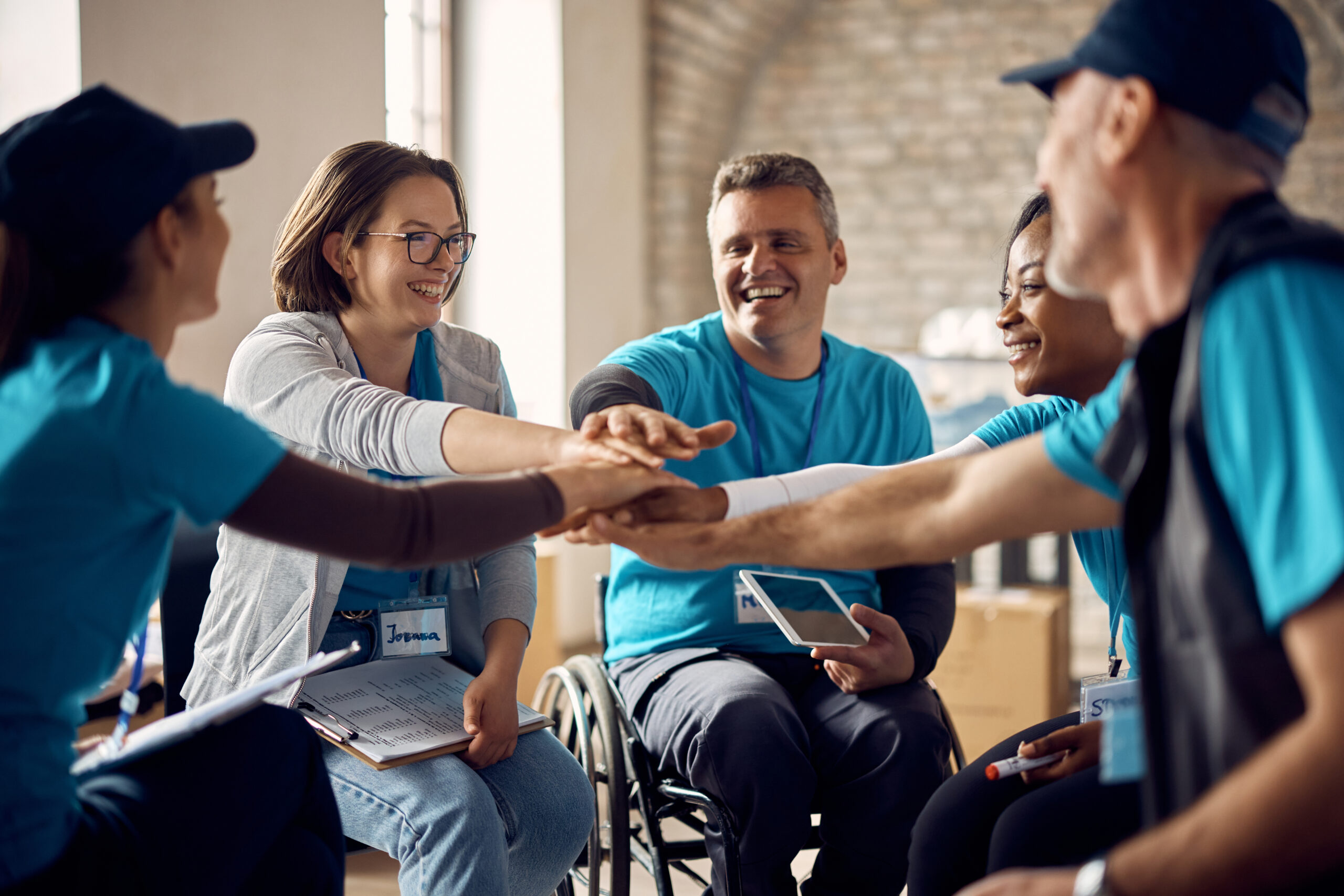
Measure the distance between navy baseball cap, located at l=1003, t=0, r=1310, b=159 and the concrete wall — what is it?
2.37m

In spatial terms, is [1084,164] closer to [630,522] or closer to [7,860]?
[630,522]

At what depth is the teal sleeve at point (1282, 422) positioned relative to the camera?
754mm

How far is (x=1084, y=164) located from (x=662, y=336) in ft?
4.40

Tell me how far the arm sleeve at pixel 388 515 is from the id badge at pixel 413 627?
577 millimetres

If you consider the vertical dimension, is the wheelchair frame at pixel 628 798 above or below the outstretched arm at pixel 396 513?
below

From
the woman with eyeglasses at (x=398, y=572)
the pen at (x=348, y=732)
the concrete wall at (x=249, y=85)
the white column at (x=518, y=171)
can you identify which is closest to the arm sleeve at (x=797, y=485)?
the woman with eyeglasses at (x=398, y=572)

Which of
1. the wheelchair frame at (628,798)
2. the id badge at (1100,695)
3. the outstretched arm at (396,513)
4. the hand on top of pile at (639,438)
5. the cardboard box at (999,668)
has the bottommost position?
the cardboard box at (999,668)

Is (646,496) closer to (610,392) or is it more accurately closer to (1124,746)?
(610,392)

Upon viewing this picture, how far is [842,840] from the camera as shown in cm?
184

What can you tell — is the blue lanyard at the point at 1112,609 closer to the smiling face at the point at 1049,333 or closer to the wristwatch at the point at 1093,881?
the smiling face at the point at 1049,333

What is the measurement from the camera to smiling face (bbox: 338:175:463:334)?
1.88 meters

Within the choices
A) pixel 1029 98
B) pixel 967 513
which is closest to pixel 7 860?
pixel 967 513

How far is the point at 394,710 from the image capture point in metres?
1.72

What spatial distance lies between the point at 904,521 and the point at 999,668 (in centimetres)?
253
